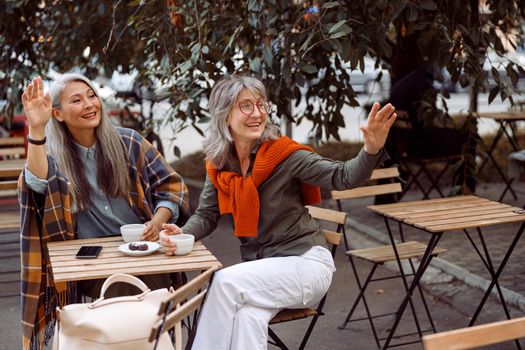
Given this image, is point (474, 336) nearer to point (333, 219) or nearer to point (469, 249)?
point (333, 219)

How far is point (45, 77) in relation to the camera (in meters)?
7.20

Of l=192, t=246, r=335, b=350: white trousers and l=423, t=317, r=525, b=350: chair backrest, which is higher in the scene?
l=423, t=317, r=525, b=350: chair backrest

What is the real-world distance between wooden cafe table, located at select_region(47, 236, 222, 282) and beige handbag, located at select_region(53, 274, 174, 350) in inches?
8.9

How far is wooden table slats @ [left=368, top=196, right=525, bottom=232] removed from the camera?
4.22 m

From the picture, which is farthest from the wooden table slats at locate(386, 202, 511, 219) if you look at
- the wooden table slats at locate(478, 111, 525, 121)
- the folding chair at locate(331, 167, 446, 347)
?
the wooden table slats at locate(478, 111, 525, 121)

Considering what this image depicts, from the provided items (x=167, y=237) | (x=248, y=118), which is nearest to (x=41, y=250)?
(x=167, y=237)

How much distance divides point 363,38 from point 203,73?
105 cm

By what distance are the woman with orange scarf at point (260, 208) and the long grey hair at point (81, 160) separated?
0.44m

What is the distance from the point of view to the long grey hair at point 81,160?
4.20m

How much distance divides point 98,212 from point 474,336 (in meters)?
2.40

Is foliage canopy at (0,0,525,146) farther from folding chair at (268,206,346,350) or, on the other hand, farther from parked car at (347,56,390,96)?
folding chair at (268,206,346,350)

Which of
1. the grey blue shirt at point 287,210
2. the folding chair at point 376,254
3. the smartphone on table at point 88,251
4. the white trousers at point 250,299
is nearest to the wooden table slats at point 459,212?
the folding chair at point 376,254

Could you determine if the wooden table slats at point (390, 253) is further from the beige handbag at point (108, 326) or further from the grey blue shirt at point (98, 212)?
the beige handbag at point (108, 326)

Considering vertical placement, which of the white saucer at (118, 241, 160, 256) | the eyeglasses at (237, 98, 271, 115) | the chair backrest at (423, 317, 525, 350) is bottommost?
the chair backrest at (423, 317, 525, 350)
